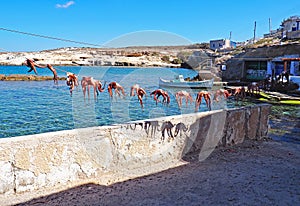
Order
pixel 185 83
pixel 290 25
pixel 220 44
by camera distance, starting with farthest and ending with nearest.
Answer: pixel 220 44, pixel 290 25, pixel 185 83

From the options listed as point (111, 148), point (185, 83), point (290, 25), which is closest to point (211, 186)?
point (111, 148)

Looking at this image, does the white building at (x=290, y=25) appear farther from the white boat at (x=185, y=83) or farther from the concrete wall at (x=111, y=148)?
the concrete wall at (x=111, y=148)

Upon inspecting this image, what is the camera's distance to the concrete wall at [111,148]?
4375mm

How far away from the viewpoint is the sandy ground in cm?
421

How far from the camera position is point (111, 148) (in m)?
5.39

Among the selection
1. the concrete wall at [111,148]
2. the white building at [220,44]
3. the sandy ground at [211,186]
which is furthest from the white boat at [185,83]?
the white building at [220,44]

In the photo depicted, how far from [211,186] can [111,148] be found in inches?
78.5

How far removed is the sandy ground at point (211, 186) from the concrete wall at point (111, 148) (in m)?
0.32

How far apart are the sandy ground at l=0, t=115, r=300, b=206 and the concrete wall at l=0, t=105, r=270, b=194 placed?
32 centimetres

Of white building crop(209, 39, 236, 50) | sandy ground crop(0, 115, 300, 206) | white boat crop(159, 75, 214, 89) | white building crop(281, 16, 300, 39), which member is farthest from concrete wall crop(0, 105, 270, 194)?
white building crop(209, 39, 236, 50)

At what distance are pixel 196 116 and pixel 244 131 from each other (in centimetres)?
199

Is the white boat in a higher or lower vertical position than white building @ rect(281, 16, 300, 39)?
lower

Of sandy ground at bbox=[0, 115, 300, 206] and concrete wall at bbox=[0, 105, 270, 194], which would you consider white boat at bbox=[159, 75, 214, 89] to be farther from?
sandy ground at bbox=[0, 115, 300, 206]

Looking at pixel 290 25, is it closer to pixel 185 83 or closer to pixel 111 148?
pixel 185 83
